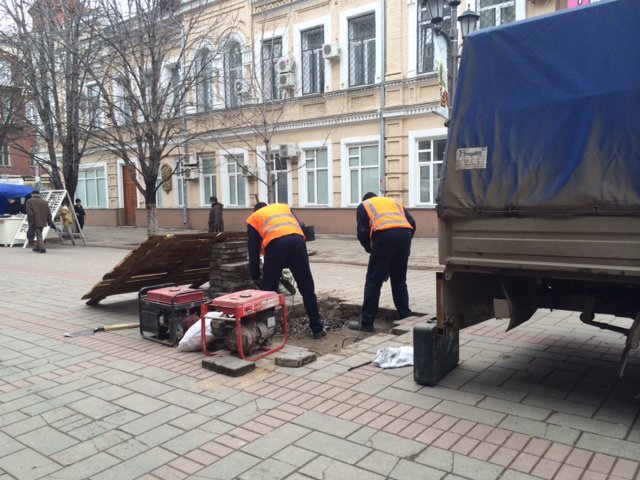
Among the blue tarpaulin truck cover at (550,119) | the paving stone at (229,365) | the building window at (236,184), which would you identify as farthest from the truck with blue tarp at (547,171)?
the building window at (236,184)

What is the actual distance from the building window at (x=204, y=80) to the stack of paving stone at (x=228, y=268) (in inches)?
374

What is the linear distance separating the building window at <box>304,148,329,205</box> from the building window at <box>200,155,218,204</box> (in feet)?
16.0

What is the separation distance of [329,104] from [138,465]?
16812 mm

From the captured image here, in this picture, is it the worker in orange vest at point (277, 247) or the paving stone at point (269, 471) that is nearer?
the paving stone at point (269, 471)

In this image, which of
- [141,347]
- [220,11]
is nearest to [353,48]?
[220,11]

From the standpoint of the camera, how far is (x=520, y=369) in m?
4.55

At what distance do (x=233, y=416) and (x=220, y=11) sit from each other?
19530 millimetres

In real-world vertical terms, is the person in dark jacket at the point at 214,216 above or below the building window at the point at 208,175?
below

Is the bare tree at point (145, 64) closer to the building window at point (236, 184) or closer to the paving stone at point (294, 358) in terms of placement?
the building window at point (236, 184)

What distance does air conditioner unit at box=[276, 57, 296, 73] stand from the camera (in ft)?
62.1

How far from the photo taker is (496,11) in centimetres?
1545

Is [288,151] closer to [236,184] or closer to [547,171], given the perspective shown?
[236,184]

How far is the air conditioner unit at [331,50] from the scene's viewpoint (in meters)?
18.1

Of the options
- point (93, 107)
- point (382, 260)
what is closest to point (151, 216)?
point (93, 107)
